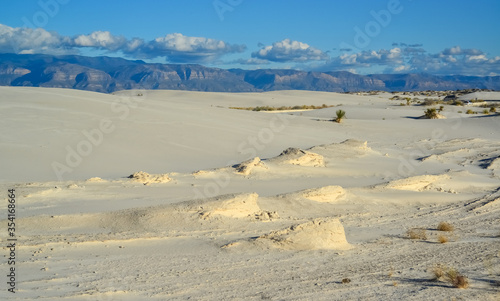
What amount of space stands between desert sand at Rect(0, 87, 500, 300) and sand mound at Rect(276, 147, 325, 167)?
0.04 meters

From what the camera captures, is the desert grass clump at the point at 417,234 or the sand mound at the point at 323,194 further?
the sand mound at the point at 323,194

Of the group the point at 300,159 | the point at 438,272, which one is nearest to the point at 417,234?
the point at 438,272

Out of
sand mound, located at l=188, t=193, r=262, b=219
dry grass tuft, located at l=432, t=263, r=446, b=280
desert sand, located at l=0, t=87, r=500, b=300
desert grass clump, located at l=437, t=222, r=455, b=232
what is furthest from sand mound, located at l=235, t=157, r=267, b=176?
dry grass tuft, located at l=432, t=263, r=446, b=280

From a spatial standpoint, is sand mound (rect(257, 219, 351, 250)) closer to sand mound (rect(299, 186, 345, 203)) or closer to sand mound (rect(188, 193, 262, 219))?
sand mound (rect(188, 193, 262, 219))

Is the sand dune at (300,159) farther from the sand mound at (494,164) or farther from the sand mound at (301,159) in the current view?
the sand mound at (494,164)

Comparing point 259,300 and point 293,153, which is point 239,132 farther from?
point 259,300

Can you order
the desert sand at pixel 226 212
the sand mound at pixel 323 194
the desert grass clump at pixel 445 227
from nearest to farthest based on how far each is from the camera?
the desert sand at pixel 226 212 < the desert grass clump at pixel 445 227 < the sand mound at pixel 323 194

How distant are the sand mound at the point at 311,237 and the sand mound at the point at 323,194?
3183mm

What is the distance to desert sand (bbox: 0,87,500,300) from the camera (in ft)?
20.9

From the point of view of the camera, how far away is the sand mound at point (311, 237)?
790 cm

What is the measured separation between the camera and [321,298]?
19.4ft

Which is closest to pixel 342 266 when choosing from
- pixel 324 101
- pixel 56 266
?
pixel 56 266

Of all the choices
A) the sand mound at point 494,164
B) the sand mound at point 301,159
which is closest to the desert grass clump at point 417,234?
the sand mound at point 301,159

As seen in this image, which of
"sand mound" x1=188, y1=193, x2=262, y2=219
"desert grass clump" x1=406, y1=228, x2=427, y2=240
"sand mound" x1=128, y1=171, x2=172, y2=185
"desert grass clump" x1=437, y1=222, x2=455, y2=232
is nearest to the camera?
"desert grass clump" x1=406, y1=228, x2=427, y2=240
